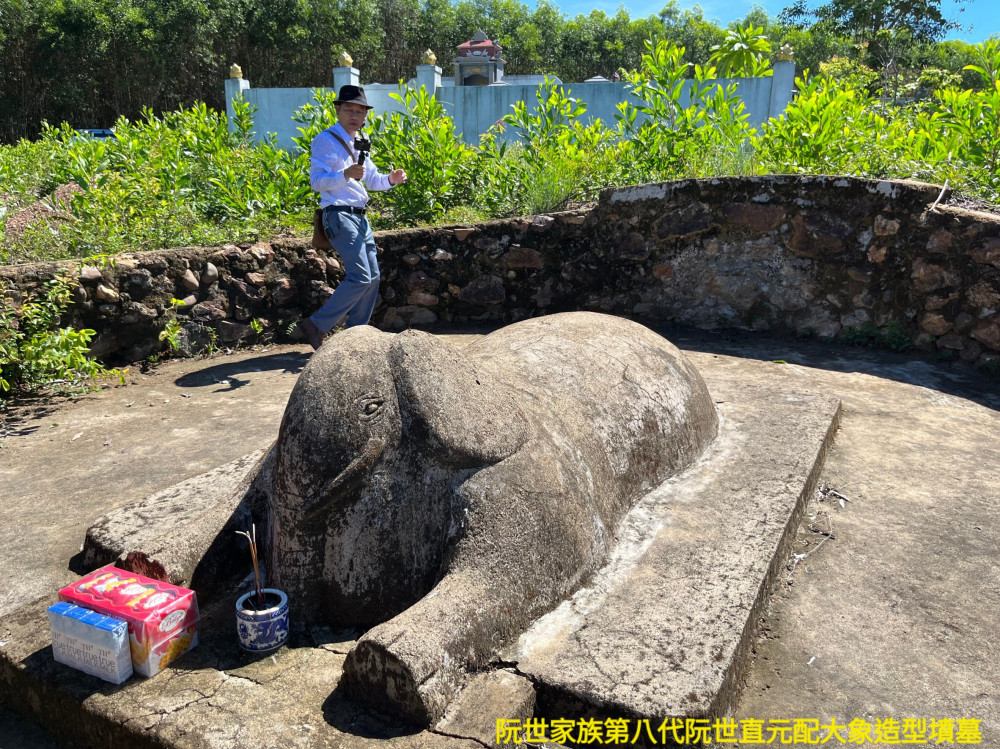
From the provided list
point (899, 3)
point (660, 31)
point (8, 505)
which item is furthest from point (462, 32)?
point (8, 505)

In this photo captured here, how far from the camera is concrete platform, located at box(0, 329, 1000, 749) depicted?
2135 millimetres

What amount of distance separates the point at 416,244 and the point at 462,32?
34538 millimetres

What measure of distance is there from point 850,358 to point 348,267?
10.7 ft

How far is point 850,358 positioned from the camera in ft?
16.9

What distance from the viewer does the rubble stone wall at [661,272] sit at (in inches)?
196

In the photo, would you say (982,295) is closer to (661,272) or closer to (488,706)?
(661,272)

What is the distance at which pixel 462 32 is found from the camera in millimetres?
36969

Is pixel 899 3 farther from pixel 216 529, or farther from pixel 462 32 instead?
pixel 216 529

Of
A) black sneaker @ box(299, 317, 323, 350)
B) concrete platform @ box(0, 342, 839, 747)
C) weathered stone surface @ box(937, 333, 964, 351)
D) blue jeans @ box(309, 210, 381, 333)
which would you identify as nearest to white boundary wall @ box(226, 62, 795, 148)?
Result: weathered stone surface @ box(937, 333, 964, 351)

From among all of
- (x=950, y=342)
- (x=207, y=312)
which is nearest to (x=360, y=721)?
(x=207, y=312)

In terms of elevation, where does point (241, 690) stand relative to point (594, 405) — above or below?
below

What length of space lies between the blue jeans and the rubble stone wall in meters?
1.10

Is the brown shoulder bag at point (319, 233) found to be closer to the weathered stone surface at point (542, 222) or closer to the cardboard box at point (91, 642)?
the weathered stone surface at point (542, 222)

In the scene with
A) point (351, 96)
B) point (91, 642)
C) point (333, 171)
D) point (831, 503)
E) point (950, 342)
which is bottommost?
point (831, 503)
